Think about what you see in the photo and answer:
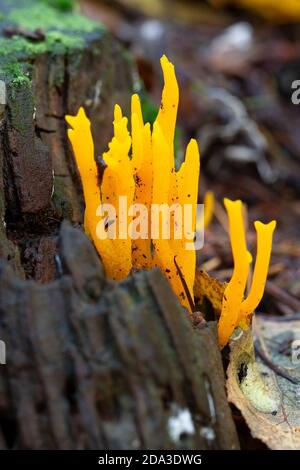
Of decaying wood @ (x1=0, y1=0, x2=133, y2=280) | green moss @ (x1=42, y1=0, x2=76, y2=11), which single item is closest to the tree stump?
decaying wood @ (x1=0, y1=0, x2=133, y2=280)

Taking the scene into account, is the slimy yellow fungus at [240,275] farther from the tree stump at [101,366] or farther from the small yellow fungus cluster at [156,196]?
the tree stump at [101,366]

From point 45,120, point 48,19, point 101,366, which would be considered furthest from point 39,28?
point 101,366

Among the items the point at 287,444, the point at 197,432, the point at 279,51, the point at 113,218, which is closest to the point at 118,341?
the point at 197,432

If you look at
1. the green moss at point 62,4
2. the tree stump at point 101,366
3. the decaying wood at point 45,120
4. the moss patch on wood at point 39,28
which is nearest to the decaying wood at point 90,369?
the tree stump at point 101,366

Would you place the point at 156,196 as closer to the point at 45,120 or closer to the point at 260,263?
the point at 260,263

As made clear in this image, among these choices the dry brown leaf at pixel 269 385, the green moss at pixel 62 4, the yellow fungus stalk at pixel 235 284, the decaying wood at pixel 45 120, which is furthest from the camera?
the green moss at pixel 62 4

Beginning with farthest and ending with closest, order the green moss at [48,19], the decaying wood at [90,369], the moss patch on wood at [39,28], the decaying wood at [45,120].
A: the green moss at [48,19] < the moss patch on wood at [39,28] < the decaying wood at [45,120] < the decaying wood at [90,369]

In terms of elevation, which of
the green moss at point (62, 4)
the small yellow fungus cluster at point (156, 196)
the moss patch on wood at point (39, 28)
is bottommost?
the small yellow fungus cluster at point (156, 196)

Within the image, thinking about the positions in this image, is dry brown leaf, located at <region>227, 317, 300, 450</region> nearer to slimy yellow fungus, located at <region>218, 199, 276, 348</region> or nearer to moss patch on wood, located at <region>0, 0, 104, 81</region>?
slimy yellow fungus, located at <region>218, 199, 276, 348</region>
